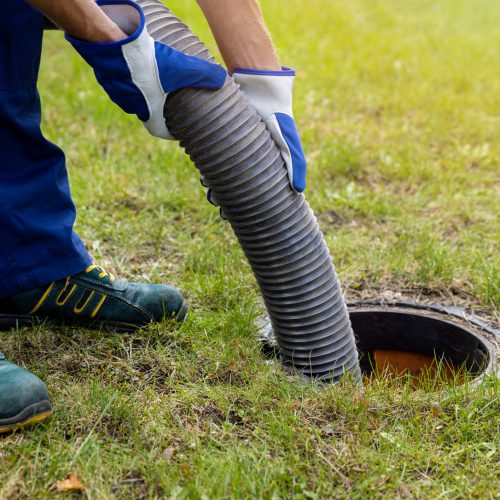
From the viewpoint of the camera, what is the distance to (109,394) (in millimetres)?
2047

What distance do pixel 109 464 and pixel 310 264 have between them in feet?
2.77

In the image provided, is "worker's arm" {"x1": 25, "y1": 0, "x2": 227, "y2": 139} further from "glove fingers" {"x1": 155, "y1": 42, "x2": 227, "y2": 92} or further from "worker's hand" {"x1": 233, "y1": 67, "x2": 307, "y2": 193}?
"worker's hand" {"x1": 233, "y1": 67, "x2": 307, "y2": 193}

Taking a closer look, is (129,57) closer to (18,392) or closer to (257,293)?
(18,392)

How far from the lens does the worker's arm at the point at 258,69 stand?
86.4 inches

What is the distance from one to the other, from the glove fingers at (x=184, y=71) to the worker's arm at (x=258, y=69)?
0.61 ft

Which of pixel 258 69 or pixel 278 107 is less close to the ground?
pixel 258 69

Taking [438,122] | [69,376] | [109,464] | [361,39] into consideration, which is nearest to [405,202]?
[438,122]

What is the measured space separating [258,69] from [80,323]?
3.21ft

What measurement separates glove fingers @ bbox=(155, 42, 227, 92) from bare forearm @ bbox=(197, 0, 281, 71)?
191 mm

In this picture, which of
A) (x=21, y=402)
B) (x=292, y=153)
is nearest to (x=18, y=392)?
(x=21, y=402)

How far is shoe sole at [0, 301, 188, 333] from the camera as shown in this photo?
7.78ft

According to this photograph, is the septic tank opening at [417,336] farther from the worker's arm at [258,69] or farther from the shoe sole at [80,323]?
the worker's arm at [258,69]

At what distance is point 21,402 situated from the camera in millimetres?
1900

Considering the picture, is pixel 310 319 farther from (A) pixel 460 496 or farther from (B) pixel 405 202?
(B) pixel 405 202
